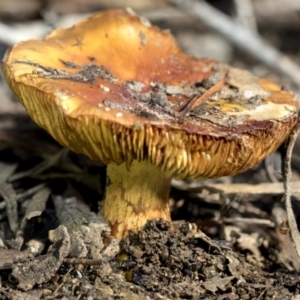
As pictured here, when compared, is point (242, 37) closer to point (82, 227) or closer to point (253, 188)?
point (253, 188)

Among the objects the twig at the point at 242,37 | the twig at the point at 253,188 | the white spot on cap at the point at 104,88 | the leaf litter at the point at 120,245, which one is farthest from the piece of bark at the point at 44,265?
the twig at the point at 242,37

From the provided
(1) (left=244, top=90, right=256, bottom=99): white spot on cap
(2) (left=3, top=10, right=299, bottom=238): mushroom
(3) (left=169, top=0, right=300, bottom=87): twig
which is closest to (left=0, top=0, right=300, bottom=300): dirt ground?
(2) (left=3, top=10, right=299, bottom=238): mushroom

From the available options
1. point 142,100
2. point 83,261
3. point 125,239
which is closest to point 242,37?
point 142,100

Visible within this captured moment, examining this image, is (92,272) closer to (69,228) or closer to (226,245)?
(69,228)

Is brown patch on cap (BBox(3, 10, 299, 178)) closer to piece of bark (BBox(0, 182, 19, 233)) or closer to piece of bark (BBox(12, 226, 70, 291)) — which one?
piece of bark (BBox(12, 226, 70, 291))

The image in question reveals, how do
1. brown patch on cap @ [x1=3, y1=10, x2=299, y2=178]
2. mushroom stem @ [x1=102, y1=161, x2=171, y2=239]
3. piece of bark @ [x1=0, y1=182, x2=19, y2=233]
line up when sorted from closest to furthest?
brown patch on cap @ [x1=3, y1=10, x2=299, y2=178]
mushroom stem @ [x1=102, y1=161, x2=171, y2=239]
piece of bark @ [x1=0, y1=182, x2=19, y2=233]

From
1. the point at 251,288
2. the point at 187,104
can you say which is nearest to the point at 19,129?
the point at 187,104
